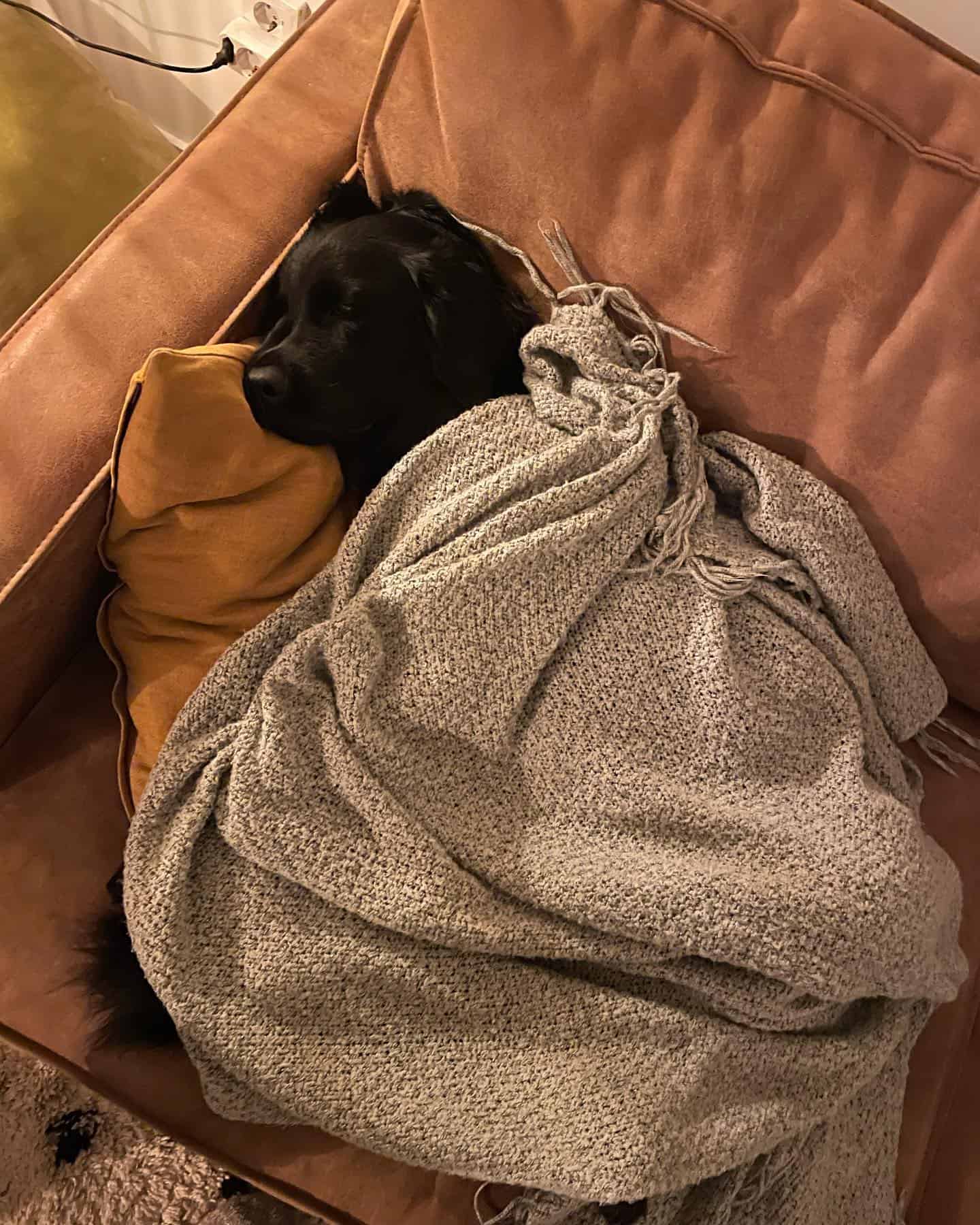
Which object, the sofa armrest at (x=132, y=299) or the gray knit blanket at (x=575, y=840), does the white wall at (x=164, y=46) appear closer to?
the sofa armrest at (x=132, y=299)

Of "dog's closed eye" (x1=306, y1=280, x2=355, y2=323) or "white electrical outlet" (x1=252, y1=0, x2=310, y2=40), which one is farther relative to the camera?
"white electrical outlet" (x1=252, y1=0, x2=310, y2=40)

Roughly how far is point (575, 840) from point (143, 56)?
163 cm

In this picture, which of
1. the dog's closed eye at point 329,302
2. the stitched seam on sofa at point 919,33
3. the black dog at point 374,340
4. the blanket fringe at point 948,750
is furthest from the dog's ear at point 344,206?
the blanket fringe at point 948,750

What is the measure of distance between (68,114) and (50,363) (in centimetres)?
60

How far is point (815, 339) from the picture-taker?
0.87 metres

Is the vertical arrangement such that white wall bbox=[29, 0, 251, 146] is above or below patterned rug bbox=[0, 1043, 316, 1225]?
above

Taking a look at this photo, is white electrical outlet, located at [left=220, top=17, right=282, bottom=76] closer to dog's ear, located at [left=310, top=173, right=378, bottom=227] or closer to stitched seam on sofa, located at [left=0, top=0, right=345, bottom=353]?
stitched seam on sofa, located at [left=0, top=0, right=345, bottom=353]

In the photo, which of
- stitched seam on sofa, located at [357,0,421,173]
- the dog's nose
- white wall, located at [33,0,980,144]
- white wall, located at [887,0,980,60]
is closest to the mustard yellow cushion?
the dog's nose

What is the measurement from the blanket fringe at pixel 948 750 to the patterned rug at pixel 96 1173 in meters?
0.91

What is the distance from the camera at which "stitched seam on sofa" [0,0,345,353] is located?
0.93m

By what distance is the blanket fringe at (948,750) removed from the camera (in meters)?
1.03

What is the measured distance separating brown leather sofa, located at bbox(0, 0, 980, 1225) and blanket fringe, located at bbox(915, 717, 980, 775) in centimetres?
4

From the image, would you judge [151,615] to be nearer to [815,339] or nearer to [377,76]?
[377,76]

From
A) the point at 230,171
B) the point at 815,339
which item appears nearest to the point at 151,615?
the point at 230,171
